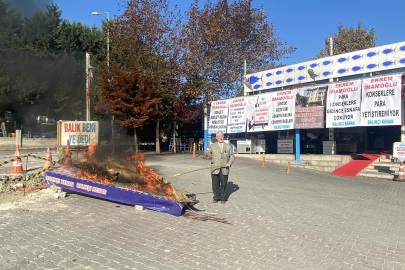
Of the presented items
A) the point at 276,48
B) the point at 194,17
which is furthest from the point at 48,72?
the point at 276,48

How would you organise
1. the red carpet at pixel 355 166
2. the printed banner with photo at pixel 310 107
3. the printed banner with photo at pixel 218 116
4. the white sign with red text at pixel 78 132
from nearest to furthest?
1. the white sign with red text at pixel 78 132
2. the red carpet at pixel 355 166
3. the printed banner with photo at pixel 310 107
4. the printed banner with photo at pixel 218 116

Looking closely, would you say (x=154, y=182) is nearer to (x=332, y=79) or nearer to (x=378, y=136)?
(x=332, y=79)

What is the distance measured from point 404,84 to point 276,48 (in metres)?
14.2

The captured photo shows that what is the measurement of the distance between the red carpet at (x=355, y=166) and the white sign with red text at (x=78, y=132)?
1139 cm

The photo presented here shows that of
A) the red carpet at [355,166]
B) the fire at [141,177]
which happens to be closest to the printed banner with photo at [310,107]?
the red carpet at [355,166]

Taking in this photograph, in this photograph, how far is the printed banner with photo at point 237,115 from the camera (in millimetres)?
18484

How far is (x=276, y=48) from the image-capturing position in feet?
87.4

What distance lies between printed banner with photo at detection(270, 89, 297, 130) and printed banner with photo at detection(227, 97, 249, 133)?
1.99m

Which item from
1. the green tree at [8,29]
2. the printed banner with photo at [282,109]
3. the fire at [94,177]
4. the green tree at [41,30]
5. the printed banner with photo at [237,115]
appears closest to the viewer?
the fire at [94,177]

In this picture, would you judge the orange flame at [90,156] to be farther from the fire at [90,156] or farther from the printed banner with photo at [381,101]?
the printed banner with photo at [381,101]

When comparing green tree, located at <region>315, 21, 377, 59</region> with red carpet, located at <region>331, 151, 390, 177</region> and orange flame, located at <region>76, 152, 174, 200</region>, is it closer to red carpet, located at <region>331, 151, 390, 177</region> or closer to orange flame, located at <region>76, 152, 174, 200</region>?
red carpet, located at <region>331, 151, 390, 177</region>

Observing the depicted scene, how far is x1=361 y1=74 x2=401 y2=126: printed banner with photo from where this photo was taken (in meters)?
12.5

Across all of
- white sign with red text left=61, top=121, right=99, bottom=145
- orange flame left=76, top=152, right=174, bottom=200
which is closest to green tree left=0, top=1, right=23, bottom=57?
white sign with red text left=61, top=121, right=99, bottom=145

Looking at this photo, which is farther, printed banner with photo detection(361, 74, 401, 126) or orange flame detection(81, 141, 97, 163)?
printed banner with photo detection(361, 74, 401, 126)
